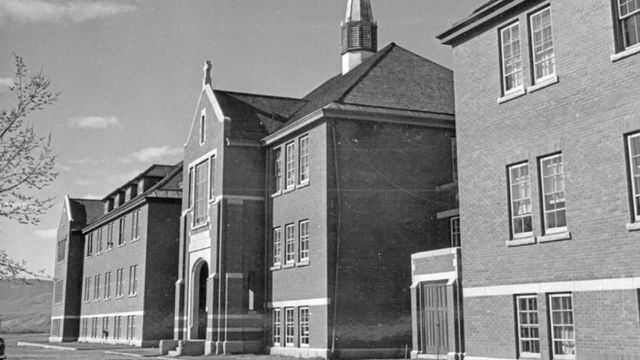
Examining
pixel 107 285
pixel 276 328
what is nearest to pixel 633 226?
pixel 276 328

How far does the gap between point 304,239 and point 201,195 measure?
8351 mm

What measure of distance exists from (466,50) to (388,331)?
38.2 ft


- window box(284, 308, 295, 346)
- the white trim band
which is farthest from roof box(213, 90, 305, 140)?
the white trim band

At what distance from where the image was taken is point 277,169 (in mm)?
34344

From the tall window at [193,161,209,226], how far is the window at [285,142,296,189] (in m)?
5.42

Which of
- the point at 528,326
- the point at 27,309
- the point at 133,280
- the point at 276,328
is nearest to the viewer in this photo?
the point at 528,326

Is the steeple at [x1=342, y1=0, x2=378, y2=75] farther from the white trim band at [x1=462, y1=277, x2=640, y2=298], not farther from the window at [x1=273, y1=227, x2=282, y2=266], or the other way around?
the white trim band at [x1=462, y1=277, x2=640, y2=298]

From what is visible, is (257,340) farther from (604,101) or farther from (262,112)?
(604,101)

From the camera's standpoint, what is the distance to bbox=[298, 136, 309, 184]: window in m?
31.8

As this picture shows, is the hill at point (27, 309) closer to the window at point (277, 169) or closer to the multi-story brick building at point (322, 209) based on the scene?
the multi-story brick building at point (322, 209)

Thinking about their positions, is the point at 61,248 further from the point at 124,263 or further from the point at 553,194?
the point at 553,194

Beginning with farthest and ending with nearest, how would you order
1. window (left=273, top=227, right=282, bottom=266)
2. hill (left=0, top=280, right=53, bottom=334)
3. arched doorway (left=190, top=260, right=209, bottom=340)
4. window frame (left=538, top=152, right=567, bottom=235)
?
hill (left=0, top=280, right=53, bottom=334) → arched doorway (left=190, top=260, right=209, bottom=340) → window (left=273, top=227, right=282, bottom=266) → window frame (left=538, top=152, right=567, bottom=235)

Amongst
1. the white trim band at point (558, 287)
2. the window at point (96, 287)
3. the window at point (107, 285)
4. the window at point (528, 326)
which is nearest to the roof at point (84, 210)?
the window at point (96, 287)

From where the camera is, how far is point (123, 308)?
165 feet
